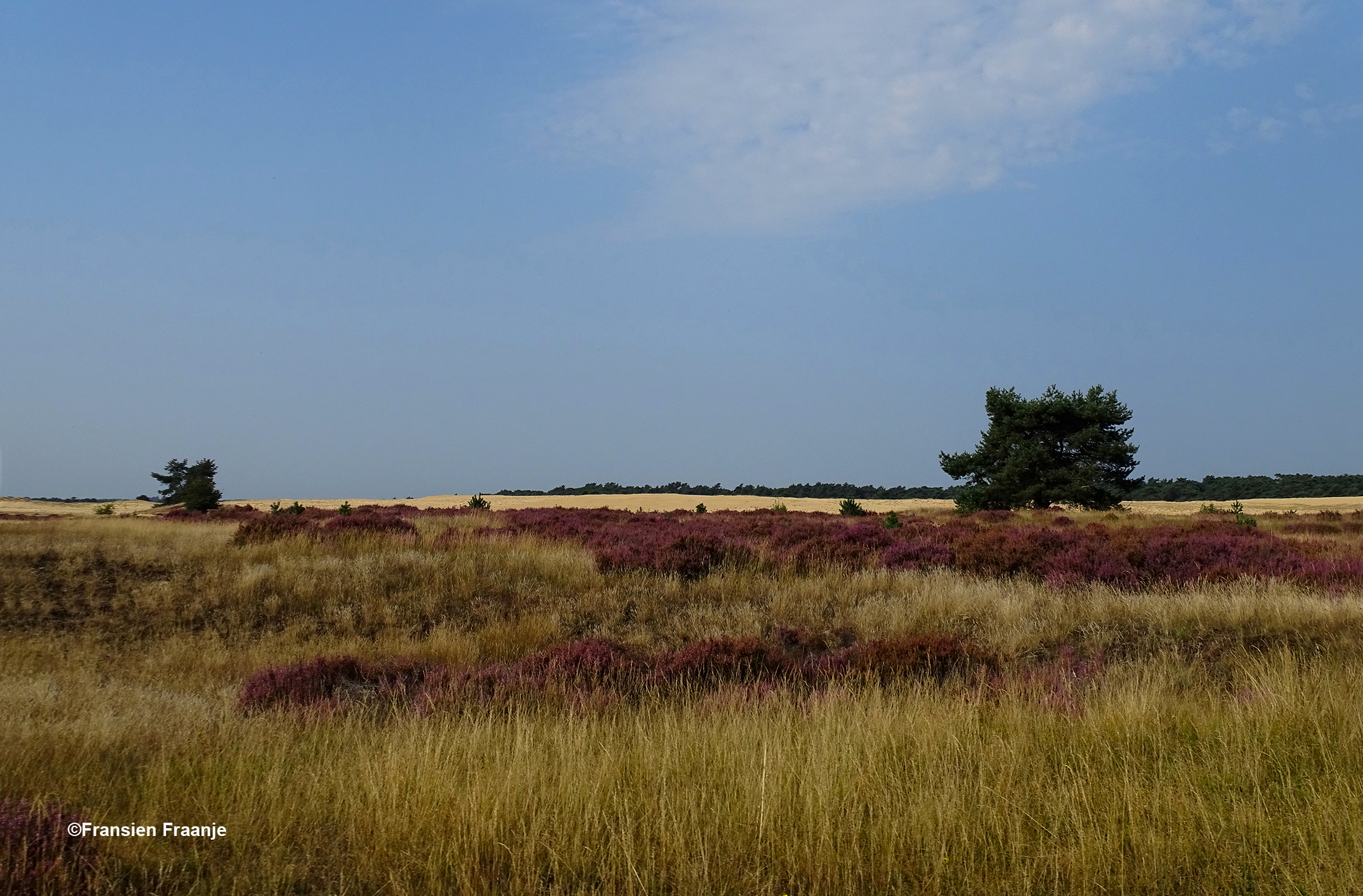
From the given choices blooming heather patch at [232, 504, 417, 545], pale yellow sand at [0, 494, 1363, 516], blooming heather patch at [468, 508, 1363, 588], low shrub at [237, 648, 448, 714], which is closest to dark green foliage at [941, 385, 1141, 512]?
pale yellow sand at [0, 494, 1363, 516]

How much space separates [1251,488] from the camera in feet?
225

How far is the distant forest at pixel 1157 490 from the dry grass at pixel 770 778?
194 ft

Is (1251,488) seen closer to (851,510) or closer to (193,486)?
(851,510)

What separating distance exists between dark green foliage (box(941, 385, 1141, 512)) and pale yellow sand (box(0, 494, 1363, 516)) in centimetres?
372

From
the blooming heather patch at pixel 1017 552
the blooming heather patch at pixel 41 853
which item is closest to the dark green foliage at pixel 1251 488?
the blooming heather patch at pixel 1017 552

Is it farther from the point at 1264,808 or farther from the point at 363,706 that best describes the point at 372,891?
the point at 1264,808

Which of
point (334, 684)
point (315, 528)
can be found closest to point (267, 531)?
point (315, 528)

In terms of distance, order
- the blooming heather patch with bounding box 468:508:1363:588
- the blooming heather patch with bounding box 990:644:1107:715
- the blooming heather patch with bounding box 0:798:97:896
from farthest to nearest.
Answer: the blooming heather patch with bounding box 468:508:1363:588 → the blooming heather patch with bounding box 990:644:1107:715 → the blooming heather patch with bounding box 0:798:97:896

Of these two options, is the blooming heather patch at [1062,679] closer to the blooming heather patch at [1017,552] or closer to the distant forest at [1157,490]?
the blooming heather patch at [1017,552]

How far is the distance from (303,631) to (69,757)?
6.03m

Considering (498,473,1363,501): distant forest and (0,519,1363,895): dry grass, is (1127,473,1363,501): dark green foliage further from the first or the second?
(0,519,1363,895): dry grass

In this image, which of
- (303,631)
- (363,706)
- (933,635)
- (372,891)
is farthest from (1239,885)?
(303,631)

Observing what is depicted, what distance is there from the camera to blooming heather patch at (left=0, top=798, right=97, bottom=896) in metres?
3.29

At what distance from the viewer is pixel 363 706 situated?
21.6ft
